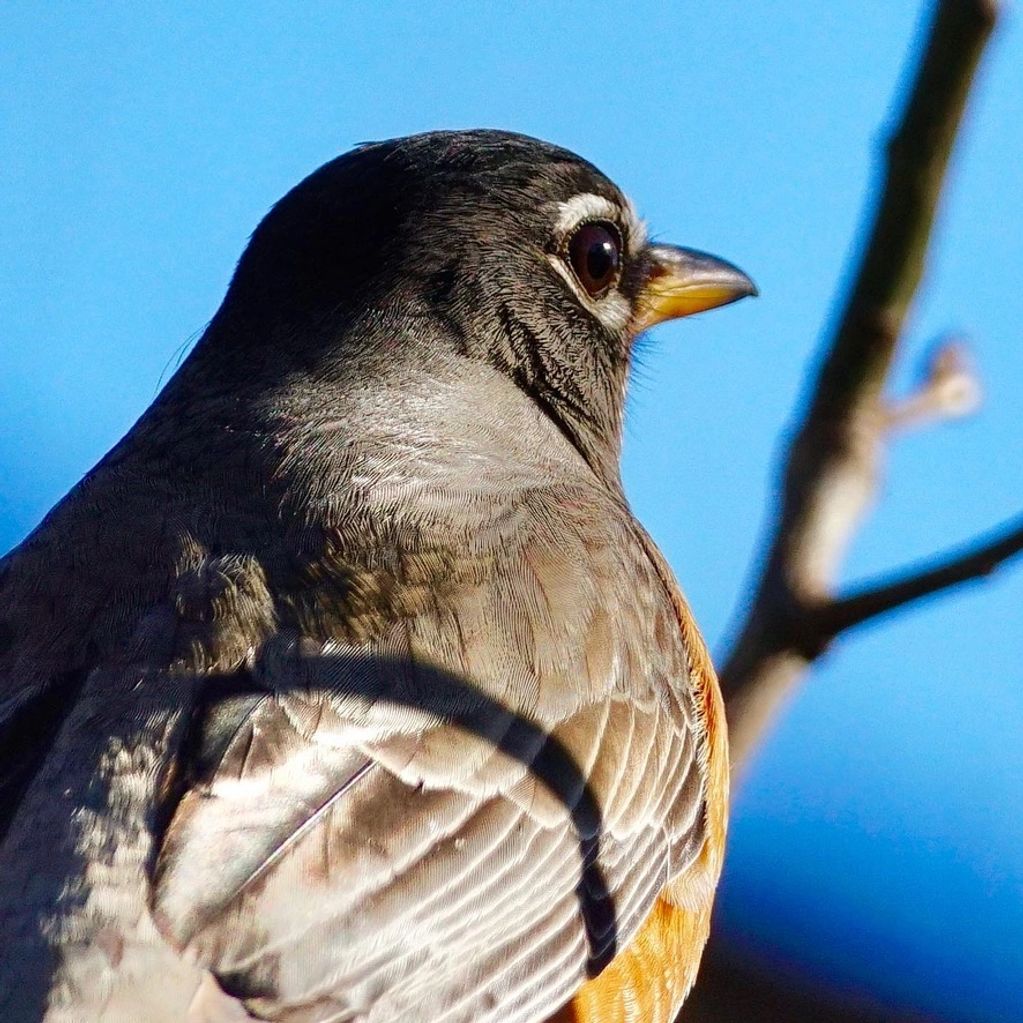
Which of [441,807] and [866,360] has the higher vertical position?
[866,360]

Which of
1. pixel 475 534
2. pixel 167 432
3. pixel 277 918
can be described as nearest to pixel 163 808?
pixel 277 918

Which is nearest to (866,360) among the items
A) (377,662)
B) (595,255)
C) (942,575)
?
(942,575)

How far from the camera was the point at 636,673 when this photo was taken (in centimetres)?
454

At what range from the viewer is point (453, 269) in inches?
215

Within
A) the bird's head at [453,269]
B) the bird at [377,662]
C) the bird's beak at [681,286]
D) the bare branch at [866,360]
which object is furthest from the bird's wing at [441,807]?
the bird's beak at [681,286]

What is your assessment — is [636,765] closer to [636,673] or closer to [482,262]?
[636,673]

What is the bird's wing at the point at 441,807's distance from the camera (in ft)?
11.0

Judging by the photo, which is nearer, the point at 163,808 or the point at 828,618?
the point at 163,808

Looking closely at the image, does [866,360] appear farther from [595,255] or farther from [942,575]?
[595,255]

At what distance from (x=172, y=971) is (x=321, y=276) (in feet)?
8.62

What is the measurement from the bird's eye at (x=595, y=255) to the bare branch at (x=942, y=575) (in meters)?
2.11

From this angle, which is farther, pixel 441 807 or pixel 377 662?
pixel 377 662

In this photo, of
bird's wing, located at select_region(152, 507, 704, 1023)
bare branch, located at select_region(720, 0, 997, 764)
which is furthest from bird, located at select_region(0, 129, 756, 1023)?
bare branch, located at select_region(720, 0, 997, 764)

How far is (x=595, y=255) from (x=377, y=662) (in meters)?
2.28
